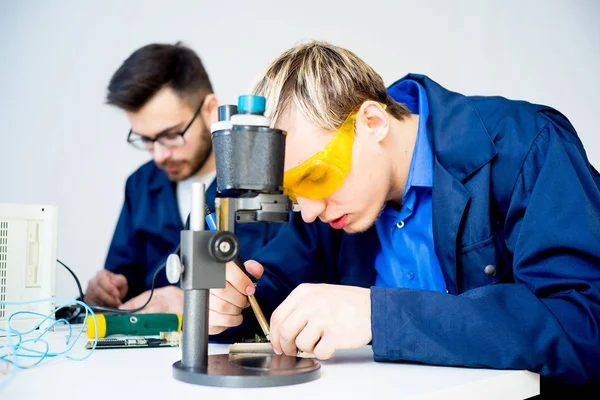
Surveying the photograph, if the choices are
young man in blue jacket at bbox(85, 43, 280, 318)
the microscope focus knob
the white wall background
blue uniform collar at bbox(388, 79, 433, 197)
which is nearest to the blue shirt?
blue uniform collar at bbox(388, 79, 433, 197)

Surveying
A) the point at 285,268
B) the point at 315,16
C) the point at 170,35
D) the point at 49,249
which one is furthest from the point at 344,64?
the point at 170,35

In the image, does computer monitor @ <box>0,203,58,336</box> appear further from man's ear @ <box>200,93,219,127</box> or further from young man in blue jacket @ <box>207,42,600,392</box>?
man's ear @ <box>200,93,219,127</box>

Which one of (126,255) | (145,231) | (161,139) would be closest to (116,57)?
(161,139)

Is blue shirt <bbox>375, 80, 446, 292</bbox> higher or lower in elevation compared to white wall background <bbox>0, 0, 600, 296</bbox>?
lower

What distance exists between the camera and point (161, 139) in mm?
3232

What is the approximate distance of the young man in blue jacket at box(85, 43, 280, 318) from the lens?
10.5ft

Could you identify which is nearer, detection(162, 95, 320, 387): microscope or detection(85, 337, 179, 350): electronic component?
detection(162, 95, 320, 387): microscope

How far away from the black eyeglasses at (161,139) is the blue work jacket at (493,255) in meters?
1.47

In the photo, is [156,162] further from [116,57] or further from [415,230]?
[415,230]

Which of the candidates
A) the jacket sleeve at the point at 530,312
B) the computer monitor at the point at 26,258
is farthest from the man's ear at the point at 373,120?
the computer monitor at the point at 26,258

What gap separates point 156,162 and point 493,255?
2.14 m

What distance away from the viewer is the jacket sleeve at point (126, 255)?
3.22 meters

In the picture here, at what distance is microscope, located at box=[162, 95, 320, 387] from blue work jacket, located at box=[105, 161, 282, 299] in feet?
6.97

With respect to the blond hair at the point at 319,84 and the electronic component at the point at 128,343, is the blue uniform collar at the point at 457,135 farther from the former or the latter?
the electronic component at the point at 128,343
